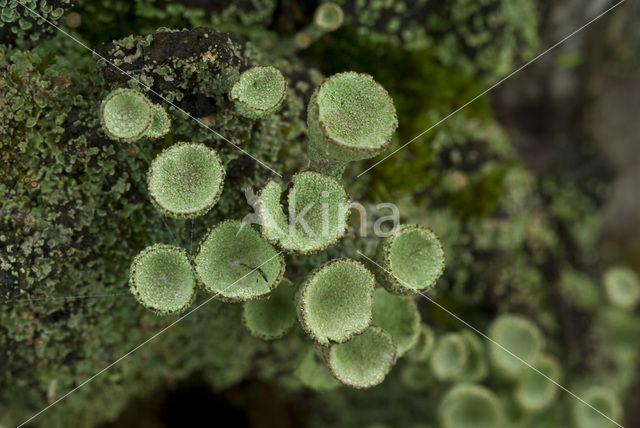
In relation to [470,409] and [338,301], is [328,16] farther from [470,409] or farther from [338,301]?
[470,409]

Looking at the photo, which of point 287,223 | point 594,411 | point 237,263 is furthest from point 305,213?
point 594,411

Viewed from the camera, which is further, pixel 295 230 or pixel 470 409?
pixel 470 409

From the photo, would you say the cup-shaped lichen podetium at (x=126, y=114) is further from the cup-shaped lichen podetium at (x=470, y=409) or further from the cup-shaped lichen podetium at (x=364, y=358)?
the cup-shaped lichen podetium at (x=470, y=409)

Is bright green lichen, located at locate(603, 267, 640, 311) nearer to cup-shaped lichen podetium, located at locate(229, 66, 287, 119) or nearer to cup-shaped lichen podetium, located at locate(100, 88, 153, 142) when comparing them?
cup-shaped lichen podetium, located at locate(229, 66, 287, 119)

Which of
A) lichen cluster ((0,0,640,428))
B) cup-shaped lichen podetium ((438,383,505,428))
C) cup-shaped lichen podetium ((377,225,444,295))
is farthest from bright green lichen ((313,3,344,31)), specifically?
cup-shaped lichen podetium ((438,383,505,428))

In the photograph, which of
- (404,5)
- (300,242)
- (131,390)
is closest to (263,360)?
(131,390)

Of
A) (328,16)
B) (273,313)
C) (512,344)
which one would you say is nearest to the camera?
(273,313)

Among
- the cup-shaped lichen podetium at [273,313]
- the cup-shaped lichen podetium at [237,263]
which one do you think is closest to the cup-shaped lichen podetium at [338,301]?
the cup-shaped lichen podetium at [237,263]

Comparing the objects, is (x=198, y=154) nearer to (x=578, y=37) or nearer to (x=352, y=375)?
(x=352, y=375)
